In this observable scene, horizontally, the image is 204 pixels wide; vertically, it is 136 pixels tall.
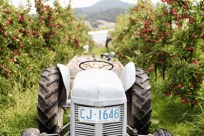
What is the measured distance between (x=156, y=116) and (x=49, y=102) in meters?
2.79

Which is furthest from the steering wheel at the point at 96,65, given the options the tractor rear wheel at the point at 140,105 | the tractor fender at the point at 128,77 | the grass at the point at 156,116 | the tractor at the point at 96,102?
the grass at the point at 156,116

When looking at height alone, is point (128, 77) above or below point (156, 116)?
above

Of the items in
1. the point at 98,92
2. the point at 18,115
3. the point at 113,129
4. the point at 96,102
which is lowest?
the point at 18,115

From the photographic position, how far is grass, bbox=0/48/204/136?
596 centimetres

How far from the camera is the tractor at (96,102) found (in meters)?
4.19

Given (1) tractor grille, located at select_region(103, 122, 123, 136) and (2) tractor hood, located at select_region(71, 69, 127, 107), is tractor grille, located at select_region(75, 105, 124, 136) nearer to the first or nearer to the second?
(1) tractor grille, located at select_region(103, 122, 123, 136)

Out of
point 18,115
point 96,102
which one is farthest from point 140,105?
point 18,115

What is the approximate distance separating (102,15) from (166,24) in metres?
85.2

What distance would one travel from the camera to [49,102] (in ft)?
17.0

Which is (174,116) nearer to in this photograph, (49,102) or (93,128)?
(49,102)

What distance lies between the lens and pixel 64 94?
573 centimetres

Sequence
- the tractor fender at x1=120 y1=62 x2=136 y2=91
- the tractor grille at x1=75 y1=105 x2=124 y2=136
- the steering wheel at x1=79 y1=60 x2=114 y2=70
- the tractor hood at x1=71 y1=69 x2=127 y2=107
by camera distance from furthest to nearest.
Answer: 1. the steering wheel at x1=79 y1=60 x2=114 y2=70
2. the tractor fender at x1=120 y1=62 x2=136 y2=91
3. the tractor grille at x1=75 y1=105 x2=124 y2=136
4. the tractor hood at x1=71 y1=69 x2=127 y2=107

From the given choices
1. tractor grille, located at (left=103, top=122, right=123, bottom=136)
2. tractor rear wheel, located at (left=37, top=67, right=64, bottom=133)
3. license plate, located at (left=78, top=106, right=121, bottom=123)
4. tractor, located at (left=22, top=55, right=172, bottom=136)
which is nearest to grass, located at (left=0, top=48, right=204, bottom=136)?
tractor rear wheel, located at (left=37, top=67, right=64, bottom=133)


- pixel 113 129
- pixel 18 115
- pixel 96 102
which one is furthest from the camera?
pixel 18 115
